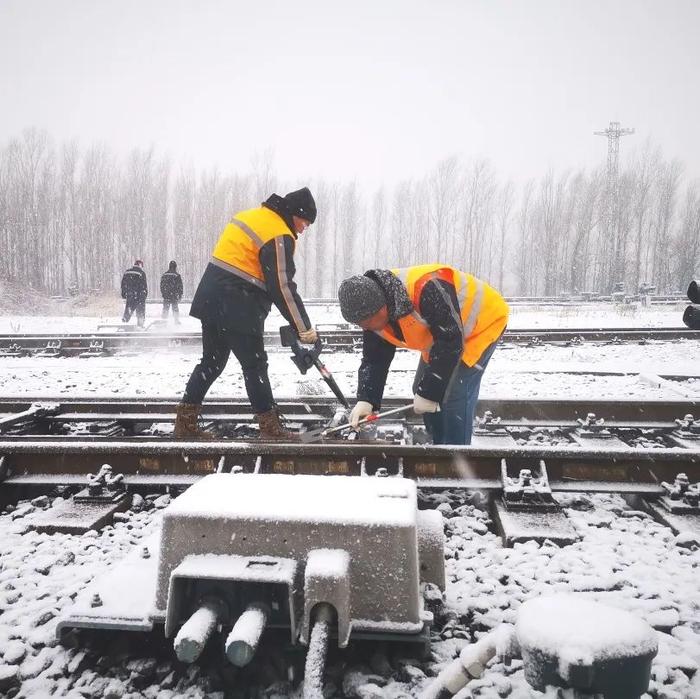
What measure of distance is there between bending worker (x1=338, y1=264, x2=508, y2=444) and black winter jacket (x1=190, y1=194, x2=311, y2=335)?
2.57ft

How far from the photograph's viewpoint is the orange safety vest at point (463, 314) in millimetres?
3033

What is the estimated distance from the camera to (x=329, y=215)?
5012cm

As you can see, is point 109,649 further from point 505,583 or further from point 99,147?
point 99,147

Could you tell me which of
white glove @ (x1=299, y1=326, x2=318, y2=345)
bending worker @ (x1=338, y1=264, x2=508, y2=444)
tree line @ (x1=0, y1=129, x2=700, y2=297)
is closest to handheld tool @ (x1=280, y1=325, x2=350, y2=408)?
white glove @ (x1=299, y1=326, x2=318, y2=345)

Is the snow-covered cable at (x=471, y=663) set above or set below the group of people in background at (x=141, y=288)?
below

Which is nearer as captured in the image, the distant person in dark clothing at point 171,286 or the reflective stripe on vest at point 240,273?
the reflective stripe on vest at point 240,273

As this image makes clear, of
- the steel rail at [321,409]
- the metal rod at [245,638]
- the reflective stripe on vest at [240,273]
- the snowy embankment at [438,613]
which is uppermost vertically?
the reflective stripe on vest at [240,273]

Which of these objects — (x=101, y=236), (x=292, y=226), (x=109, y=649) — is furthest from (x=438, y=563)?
(x=101, y=236)

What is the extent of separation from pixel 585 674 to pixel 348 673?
2.54ft

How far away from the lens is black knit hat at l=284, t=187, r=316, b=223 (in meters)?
3.90

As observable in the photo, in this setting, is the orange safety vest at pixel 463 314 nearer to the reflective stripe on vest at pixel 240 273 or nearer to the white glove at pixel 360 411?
the white glove at pixel 360 411

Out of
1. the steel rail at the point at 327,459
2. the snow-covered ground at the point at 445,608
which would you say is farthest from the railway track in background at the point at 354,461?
the snow-covered ground at the point at 445,608

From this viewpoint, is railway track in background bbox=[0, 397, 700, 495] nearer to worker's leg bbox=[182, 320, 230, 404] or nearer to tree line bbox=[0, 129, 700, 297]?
worker's leg bbox=[182, 320, 230, 404]

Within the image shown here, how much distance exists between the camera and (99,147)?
1671 inches
